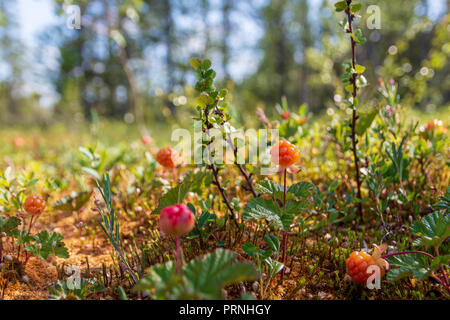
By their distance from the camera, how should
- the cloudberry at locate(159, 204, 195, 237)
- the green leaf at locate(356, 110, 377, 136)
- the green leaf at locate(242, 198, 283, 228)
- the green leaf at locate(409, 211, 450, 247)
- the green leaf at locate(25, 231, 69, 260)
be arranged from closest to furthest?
the cloudberry at locate(159, 204, 195, 237) → the green leaf at locate(409, 211, 450, 247) → the green leaf at locate(242, 198, 283, 228) → the green leaf at locate(25, 231, 69, 260) → the green leaf at locate(356, 110, 377, 136)

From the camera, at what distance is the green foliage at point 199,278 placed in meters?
0.77

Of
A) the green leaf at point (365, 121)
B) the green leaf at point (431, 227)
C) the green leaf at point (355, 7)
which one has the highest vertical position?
the green leaf at point (355, 7)

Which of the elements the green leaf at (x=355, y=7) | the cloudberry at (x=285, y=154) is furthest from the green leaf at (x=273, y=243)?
the green leaf at (x=355, y=7)

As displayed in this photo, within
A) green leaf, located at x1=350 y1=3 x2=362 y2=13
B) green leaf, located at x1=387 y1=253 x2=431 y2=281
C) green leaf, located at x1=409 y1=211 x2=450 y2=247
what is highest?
green leaf, located at x1=350 y1=3 x2=362 y2=13

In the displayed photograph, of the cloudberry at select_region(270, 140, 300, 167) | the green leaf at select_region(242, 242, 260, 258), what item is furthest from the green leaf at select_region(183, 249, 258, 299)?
the cloudberry at select_region(270, 140, 300, 167)

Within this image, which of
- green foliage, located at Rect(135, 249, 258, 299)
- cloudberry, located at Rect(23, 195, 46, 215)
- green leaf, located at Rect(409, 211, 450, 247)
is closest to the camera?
green foliage, located at Rect(135, 249, 258, 299)

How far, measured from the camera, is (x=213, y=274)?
0.82 meters

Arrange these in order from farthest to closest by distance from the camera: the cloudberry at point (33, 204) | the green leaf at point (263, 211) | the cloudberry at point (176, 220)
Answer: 1. the cloudberry at point (33, 204)
2. the green leaf at point (263, 211)
3. the cloudberry at point (176, 220)

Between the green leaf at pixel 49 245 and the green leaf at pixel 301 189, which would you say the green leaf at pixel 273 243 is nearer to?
the green leaf at pixel 301 189

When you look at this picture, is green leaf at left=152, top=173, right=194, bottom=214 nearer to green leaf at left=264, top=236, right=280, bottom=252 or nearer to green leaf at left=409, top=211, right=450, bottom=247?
green leaf at left=264, top=236, right=280, bottom=252

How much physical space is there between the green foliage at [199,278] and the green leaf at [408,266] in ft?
1.75

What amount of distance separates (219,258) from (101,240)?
3.72 feet

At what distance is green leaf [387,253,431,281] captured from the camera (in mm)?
942
